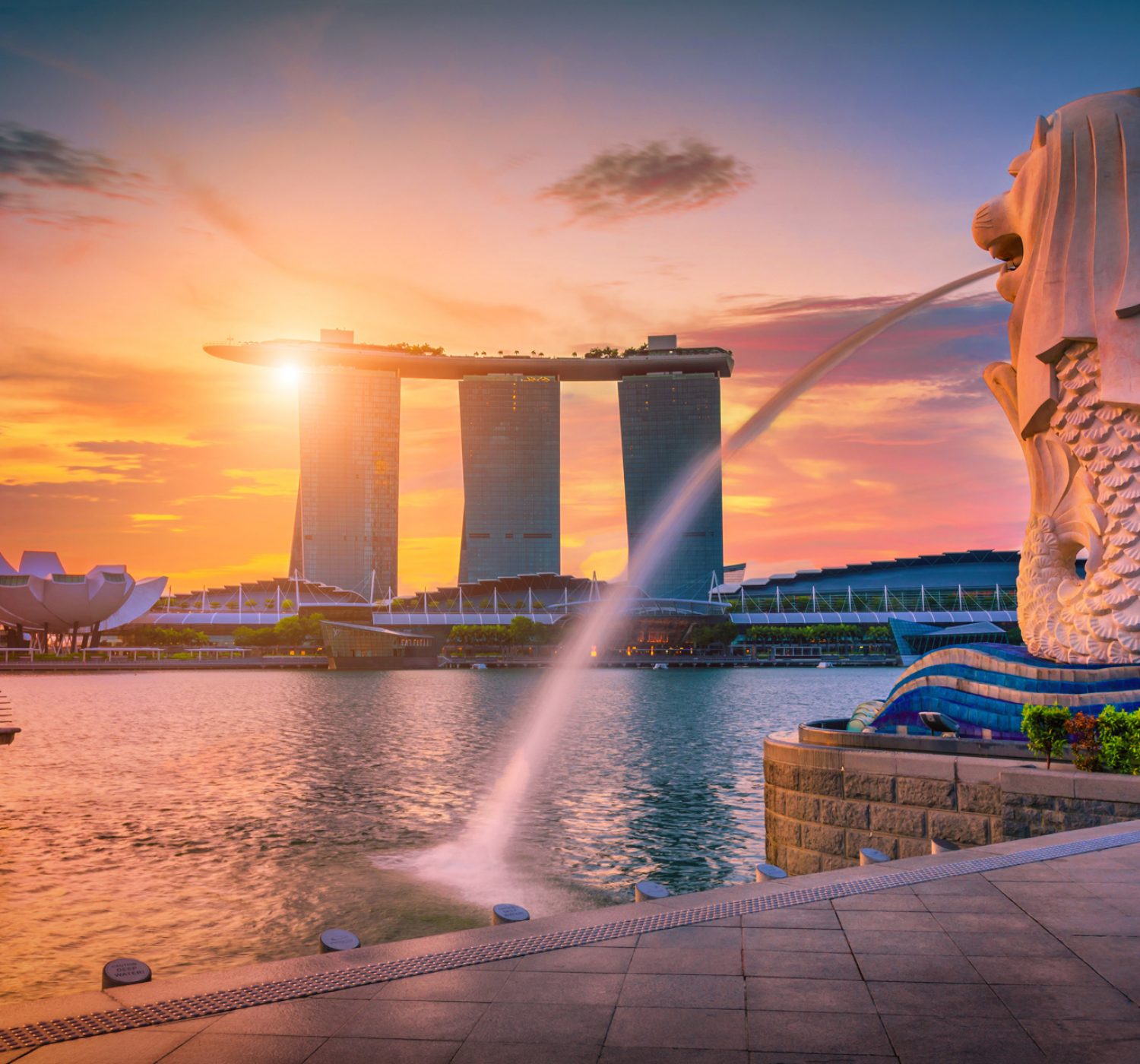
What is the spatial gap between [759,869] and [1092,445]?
52.9 ft

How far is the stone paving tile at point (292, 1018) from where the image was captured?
655cm

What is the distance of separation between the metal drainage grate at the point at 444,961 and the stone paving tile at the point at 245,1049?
1.66 ft

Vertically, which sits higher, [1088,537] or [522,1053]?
[1088,537]

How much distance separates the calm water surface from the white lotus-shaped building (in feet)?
312

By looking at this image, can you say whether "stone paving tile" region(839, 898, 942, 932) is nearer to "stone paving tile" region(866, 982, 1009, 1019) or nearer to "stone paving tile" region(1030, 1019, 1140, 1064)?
"stone paving tile" region(866, 982, 1009, 1019)

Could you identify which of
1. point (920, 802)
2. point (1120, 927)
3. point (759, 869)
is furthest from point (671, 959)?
point (920, 802)

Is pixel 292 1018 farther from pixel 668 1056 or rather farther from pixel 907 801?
pixel 907 801

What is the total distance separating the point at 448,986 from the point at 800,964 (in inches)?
Answer: 104

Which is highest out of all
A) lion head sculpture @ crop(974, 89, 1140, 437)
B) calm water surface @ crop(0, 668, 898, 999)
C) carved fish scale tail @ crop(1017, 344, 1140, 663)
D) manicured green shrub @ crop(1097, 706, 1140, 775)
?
lion head sculpture @ crop(974, 89, 1140, 437)

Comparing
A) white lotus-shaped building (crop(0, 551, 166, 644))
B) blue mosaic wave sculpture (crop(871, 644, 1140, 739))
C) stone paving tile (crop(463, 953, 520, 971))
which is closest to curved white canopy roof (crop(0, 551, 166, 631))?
white lotus-shaped building (crop(0, 551, 166, 644))

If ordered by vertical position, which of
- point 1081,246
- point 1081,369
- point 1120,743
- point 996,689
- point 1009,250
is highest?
point 1009,250

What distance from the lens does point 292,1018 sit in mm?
6762

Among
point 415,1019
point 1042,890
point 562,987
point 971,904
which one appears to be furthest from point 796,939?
point 415,1019

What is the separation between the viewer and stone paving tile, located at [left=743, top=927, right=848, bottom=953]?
8.13m
